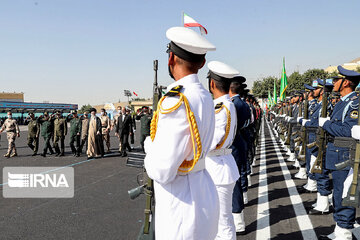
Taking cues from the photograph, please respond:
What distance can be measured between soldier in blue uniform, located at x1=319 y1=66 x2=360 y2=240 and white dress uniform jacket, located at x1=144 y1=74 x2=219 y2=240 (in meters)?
2.58

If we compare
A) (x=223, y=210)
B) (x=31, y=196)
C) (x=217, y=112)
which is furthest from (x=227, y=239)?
(x=31, y=196)

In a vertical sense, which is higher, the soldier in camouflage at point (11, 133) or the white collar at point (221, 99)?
the white collar at point (221, 99)

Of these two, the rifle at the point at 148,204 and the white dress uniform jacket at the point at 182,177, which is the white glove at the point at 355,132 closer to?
the white dress uniform jacket at the point at 182,177

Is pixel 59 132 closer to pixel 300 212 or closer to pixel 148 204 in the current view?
pixel 300 212

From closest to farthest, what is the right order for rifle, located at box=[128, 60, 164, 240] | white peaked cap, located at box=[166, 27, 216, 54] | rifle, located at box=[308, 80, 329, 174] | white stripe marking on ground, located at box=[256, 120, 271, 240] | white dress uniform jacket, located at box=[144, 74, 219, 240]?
white dress uniform jacket, located at box=[144, 74, 219, 240] → white peaked cap, located at box=[166, 27, 216, 54] → rifle, located at box=[128, 60, 164, 240] → white stripe marking on ground, located at box=[256, 120, 271, 240] → rifle, located at box=[308, 80, 329, 174]

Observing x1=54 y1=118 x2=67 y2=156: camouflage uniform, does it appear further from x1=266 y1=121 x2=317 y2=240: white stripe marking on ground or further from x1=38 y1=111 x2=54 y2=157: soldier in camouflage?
x1=266 y1=121 x2=317 y2=240: white stripe marking on ground

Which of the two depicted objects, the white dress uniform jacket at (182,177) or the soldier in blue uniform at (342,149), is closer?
the white dress uniform jacket at (182,177)

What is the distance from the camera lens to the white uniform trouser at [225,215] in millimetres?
3068

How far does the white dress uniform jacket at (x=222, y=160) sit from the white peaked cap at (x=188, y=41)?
1353 mm

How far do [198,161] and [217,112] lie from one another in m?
1.40

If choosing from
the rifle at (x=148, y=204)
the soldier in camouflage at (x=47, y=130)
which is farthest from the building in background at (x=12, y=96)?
the rifle at (x=148, y=204)

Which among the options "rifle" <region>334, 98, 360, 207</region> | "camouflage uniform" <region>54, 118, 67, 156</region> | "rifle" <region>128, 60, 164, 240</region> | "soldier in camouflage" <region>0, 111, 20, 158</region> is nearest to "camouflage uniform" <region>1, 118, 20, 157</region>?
"soldier in camouflage" <region>0, 111, 20, 158</region>

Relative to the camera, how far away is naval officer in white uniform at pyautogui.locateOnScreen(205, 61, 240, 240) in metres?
3.09

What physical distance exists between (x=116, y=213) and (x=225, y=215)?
274cm
